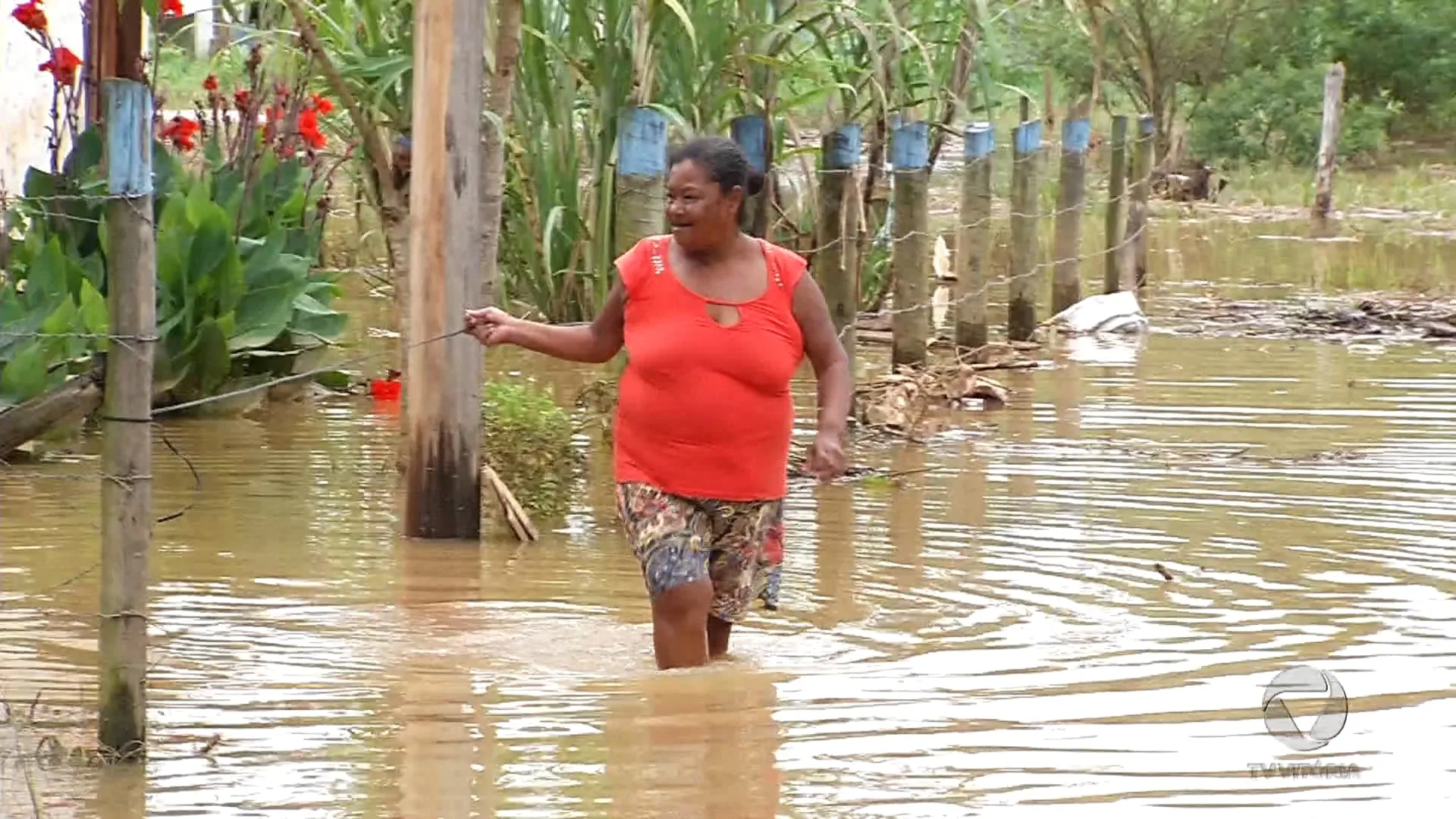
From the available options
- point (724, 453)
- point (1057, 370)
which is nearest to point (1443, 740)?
point (724, 453)

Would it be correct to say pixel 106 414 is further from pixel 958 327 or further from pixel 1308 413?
pixel 958 327

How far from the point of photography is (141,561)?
4309 mm

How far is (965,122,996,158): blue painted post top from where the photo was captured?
11656 millimetres

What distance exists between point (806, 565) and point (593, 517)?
1.04 metres

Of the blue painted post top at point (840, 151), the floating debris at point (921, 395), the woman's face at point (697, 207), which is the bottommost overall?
the floating debris at point (921, 395)

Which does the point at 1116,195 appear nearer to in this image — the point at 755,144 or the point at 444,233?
the point at 755,144

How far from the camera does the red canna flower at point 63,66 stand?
855cm

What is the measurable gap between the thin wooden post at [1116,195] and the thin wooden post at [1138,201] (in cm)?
24

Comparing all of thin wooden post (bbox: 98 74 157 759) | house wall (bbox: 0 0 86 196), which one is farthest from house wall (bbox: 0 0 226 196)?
thin wooden post (bbox: 98 74 157 759)

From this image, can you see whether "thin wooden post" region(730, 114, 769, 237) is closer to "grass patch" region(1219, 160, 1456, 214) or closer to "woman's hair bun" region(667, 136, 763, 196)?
"woman's hair bun" region(667, 136, 763, 196)

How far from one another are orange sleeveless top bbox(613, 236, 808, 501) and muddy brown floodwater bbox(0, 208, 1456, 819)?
20.1 inches

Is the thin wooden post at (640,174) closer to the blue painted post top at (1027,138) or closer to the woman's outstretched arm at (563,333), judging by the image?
the woman's outstretched arm at (563,333)
